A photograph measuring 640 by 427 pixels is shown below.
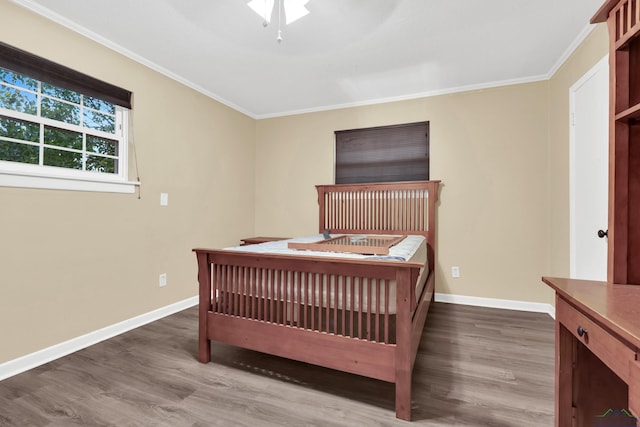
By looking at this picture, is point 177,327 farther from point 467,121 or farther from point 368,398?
point 467,121

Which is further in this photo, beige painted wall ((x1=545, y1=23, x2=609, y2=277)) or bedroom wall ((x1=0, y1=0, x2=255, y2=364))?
beige painted wall ((x1=545, y1=23, x2=609, y2=277))

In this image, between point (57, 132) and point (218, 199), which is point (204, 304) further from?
point (218, 199)

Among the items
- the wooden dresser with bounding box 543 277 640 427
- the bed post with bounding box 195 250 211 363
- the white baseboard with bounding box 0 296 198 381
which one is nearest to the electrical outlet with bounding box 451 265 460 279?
the wooden dresser with bounding box 543 277 640 427

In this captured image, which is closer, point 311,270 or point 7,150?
point 311,270

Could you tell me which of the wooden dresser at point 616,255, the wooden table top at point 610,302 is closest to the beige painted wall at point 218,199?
the wooden dresser at point 616,255

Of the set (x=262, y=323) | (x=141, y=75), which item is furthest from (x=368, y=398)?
(x=141, y=75)

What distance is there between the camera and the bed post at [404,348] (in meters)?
1.43

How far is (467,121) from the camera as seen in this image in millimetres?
3223

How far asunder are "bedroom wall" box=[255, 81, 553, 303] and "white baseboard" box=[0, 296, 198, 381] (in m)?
3.04

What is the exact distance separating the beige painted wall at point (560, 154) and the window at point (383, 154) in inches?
47.0

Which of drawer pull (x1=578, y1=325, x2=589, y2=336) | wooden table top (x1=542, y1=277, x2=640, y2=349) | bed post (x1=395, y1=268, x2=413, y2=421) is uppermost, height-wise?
wooden table top (x1=542, y1=277, x2=640, y2=349)

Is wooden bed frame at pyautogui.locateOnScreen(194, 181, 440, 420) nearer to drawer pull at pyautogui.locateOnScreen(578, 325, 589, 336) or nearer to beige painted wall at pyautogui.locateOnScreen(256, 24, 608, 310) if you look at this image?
drawer pull at pyautogui.locateOnScreen(578, 325, 589, 336)

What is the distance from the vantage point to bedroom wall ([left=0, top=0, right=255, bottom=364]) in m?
1.90

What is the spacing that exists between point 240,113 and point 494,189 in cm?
335
